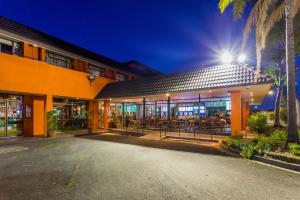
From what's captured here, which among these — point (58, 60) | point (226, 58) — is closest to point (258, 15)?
point (226, 58)

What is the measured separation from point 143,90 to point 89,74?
6317 millimetres

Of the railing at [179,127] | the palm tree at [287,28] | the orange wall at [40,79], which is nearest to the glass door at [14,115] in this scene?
the orange wall at [40,79]

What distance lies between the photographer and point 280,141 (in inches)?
327

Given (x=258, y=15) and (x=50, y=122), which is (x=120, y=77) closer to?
(x=50, y=122)

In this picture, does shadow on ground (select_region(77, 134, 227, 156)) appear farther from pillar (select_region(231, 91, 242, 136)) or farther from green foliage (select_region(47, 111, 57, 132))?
green foliage (select_region(47, 111, 57, 132))

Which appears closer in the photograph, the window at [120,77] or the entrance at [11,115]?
the entrance at [11,115]

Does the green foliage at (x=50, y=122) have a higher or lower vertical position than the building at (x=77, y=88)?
lower

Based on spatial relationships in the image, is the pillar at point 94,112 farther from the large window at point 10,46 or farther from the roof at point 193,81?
the large window at point 10,46

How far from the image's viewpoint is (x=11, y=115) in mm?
14438

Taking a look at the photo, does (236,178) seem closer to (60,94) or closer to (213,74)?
(213,74)

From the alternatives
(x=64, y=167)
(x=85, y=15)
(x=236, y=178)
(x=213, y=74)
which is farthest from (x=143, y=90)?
(x=85, y=15)

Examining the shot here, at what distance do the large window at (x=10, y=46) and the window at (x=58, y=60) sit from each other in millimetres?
2245

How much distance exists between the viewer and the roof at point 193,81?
36.0 ft

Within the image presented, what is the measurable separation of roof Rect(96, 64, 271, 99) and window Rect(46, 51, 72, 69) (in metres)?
4.41
